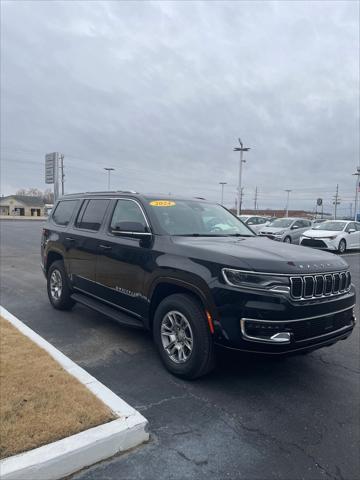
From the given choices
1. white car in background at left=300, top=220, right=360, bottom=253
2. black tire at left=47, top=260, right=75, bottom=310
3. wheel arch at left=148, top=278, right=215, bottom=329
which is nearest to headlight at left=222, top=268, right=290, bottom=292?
wheel arch at left=148, top=278, right=215, bottom=329

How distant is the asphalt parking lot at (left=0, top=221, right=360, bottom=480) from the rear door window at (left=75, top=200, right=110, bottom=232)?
57.3 inches

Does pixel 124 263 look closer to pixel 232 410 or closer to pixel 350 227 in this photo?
pixel 232 410

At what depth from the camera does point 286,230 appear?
808 inches

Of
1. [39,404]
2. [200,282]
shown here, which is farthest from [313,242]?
[39,404]

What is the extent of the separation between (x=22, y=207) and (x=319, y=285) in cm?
9854

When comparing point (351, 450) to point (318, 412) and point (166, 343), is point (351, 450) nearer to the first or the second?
point (318, 412)

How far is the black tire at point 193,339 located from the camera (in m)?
3.63

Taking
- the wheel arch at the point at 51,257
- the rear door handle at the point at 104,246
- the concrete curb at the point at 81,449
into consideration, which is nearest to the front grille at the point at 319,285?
the concrete curb at the point at 81,449

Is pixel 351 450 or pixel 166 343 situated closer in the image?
pixel 351 450

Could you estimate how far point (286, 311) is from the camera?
133 inches

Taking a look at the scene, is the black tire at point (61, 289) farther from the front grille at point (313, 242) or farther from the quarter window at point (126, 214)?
the front grille at point (313, 242)

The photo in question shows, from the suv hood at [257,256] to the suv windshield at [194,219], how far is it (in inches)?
12.7

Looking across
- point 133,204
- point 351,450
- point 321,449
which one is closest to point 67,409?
point 321,449

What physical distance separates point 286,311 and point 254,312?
28cm
